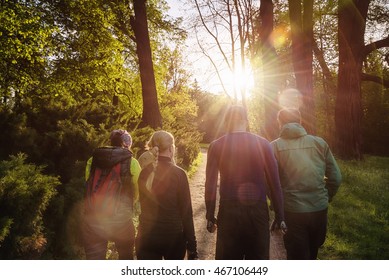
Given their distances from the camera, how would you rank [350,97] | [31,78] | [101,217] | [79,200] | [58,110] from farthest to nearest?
1. [350,97]
2. [31,78]
3. [58,110]
4. [79,200]
5. [101,217]

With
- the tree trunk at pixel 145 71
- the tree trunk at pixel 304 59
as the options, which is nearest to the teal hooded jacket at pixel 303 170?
the tree trunk at pixel 304 59

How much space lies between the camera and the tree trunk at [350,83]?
16.7 metres

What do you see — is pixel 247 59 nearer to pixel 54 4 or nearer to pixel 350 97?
pixel 350 97

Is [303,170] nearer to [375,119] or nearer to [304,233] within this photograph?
[304,233]

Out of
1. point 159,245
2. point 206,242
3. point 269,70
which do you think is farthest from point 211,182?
point 269,70

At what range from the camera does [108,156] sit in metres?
3.66

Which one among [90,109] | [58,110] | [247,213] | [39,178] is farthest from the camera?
[90,109]

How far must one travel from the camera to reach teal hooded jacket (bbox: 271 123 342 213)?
3.66 m

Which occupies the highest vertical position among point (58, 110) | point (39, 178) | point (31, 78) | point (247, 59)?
point (247, 59)

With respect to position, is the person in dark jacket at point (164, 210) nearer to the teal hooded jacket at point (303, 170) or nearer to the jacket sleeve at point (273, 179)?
the jacket sleeve at point (273, 179)

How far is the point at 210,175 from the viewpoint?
342 cm

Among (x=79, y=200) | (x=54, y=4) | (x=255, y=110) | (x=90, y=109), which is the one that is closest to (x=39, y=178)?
(x=79, y=200)

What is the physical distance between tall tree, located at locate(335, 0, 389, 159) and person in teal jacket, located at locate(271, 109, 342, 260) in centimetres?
1463

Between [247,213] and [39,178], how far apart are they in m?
2.62
